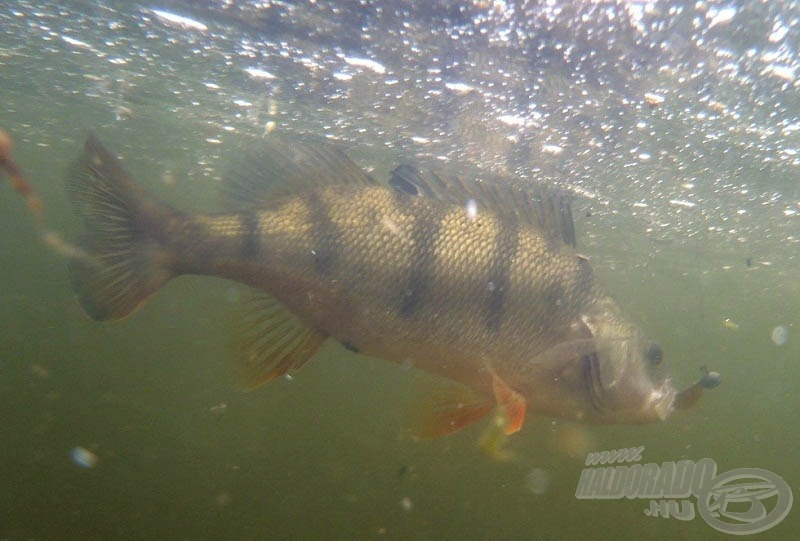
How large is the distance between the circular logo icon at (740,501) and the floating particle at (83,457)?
307 inches

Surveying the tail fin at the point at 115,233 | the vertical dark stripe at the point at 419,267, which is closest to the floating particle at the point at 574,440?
the vertical dark stripe at the point at 419,267

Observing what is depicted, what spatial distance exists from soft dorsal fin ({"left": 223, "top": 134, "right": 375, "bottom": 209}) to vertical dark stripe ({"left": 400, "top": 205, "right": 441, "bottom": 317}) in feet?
2.35

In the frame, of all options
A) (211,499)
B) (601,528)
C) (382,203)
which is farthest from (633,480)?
(211,499)

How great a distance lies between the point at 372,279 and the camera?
3891 millimetres

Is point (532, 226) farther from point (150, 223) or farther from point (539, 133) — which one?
point (539, 133)

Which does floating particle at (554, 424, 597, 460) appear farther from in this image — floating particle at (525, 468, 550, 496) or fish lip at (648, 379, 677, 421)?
fish lip at (648, 379, 677, 421)

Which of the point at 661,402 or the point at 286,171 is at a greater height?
the point at 286,171

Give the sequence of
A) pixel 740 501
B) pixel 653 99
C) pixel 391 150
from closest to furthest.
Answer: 1. pixel 740 501
2. pixel 653 99
3. pixel 391 150

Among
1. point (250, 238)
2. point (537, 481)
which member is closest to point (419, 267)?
point (250, 238)

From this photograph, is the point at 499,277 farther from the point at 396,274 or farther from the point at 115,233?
the point at 115,233

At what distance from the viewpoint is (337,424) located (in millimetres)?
9570

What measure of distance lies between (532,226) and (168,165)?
27064 millimetres

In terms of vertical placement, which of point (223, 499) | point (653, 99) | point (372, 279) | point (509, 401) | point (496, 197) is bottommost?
point (223, 499)

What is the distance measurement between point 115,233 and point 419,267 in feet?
7.62
